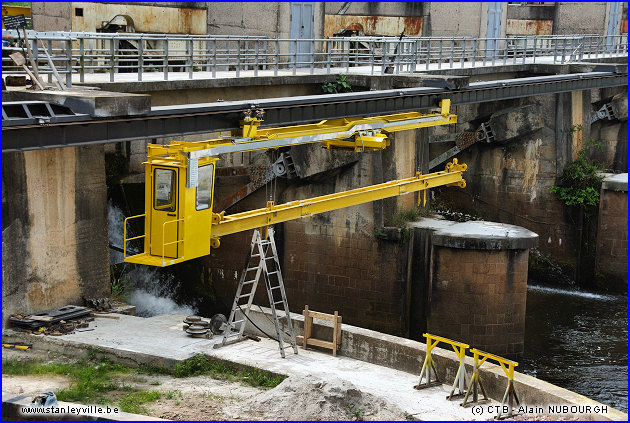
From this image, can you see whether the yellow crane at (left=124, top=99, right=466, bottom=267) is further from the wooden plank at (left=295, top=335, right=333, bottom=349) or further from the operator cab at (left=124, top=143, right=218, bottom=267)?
the wooden plank at (left=295, top=335, right=333, bottom=349)

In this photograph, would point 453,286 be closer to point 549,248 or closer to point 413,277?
point 413,277

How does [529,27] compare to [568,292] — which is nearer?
[568,292]

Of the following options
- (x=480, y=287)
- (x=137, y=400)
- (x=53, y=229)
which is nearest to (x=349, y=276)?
(x=480, y=287)

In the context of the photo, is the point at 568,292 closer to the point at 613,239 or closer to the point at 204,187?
the point at 613,239

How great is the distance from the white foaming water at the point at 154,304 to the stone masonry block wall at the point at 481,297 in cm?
703

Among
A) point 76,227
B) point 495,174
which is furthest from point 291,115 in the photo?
point 495,174

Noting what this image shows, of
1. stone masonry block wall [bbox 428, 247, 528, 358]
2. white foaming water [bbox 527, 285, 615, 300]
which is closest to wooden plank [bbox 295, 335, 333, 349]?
stone masonry block wall [bbox 428, 247, 528, 358]

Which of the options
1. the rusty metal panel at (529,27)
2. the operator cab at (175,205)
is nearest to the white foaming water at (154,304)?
the operator cab at (175,205)

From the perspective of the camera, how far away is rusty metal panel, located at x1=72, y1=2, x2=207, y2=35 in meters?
33.0

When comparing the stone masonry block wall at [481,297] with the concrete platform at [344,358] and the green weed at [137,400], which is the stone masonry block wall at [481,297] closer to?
the concrete platform at [344,358]

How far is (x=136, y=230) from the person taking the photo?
89.9 ft

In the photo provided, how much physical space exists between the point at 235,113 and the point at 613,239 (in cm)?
1795

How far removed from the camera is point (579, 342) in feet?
87.6

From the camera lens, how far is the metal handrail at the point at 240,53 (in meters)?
20.8
